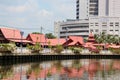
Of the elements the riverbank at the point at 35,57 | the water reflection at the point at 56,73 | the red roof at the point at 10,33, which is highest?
the red roof at the point at 10,33

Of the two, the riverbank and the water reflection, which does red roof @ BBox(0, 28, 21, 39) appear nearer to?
the riverbank

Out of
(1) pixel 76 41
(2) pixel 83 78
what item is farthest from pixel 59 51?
(2) pixel 83 78

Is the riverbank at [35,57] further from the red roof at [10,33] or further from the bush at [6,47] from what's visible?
the red roof at [10,33]

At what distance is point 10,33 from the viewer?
106 meters

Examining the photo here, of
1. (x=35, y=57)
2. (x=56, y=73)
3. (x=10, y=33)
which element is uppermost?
(x=10, y=33)

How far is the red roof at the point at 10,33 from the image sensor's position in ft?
339

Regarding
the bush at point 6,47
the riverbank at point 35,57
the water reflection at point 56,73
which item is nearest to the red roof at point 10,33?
the riverbank at point 35,57

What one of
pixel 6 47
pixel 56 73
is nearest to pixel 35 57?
pixel 6 47

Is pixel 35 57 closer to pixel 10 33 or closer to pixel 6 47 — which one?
pixel 6 47

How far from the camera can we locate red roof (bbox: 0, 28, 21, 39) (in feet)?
339

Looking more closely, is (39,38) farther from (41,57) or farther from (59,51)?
(41,57)

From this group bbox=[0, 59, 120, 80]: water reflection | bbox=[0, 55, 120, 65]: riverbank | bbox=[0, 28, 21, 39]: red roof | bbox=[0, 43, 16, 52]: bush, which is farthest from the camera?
bbox=[0, 28, 21, 39]: red roof

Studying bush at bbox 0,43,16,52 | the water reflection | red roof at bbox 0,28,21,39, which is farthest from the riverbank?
the water reflection

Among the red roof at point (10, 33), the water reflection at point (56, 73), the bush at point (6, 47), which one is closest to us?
the water reflection at point (56, 73)
